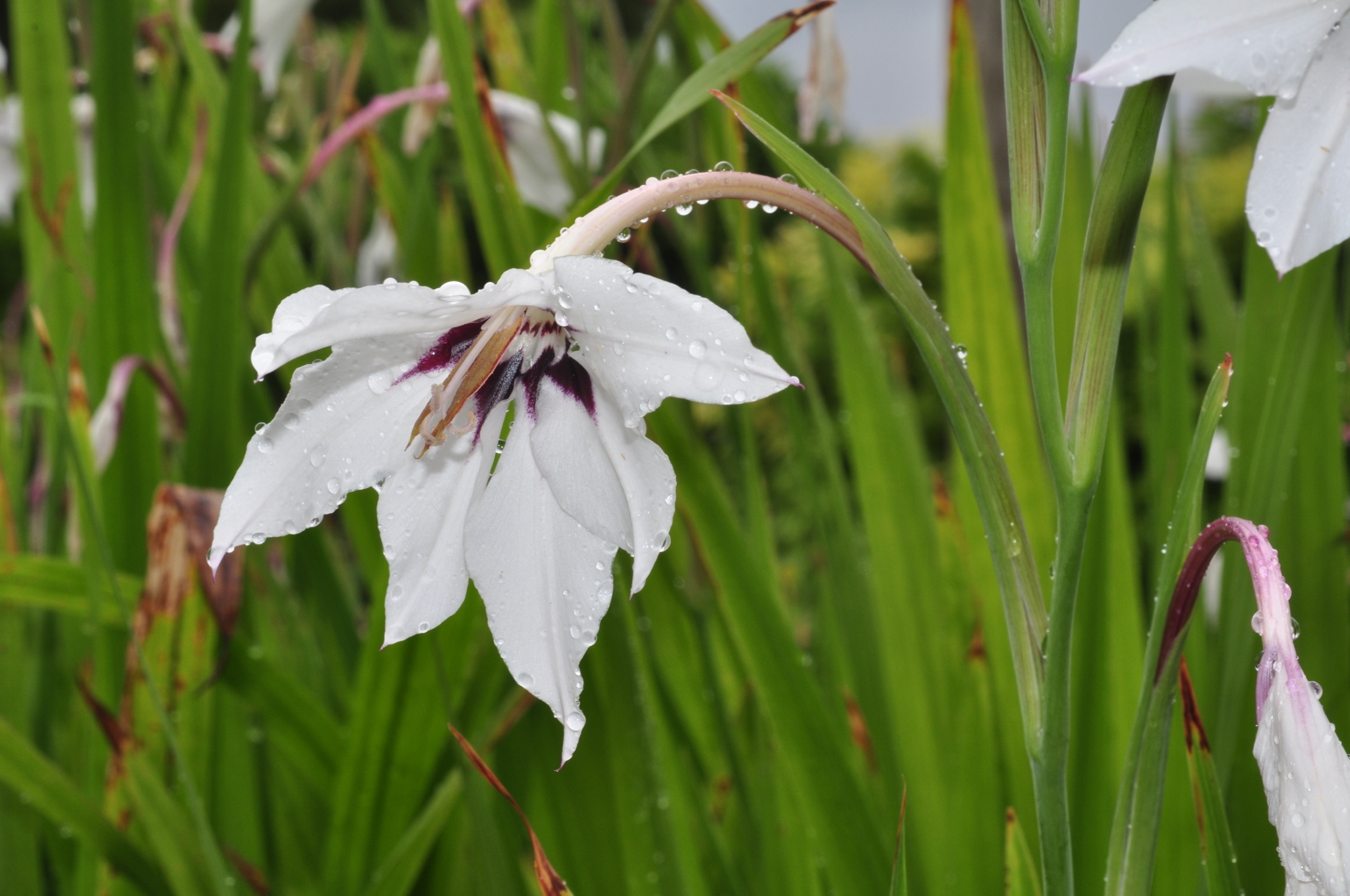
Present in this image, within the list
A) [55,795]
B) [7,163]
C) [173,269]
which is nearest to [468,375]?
[55,795]

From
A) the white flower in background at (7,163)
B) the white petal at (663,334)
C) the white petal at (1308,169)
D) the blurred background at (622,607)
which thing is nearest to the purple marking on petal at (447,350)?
the white petal at (663,334)

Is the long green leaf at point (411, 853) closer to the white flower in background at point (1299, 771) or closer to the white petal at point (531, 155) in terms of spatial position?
the white flower in background at point (1299, 771)

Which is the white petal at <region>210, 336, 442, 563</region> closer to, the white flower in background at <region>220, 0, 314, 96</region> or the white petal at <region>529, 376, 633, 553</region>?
the white petal at <region>529, 376, 633, 553</region>

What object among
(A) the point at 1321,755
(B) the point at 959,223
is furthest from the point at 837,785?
(B) the point at 959,223

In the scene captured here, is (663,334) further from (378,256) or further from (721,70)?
(378,256)

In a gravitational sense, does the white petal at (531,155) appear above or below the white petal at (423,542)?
above

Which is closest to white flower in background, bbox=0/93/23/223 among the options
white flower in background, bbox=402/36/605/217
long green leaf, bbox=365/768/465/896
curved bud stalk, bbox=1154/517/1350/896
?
white flower in background, bbox=402/36/605/217

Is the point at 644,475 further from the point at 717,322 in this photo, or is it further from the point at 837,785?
the point at 837,785
